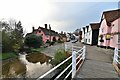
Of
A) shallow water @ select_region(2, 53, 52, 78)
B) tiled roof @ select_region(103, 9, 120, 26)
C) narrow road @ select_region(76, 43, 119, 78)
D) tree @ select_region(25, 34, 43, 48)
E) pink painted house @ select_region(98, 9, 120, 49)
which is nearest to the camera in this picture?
narrow road @ select_region(76, 43, 119, 78)

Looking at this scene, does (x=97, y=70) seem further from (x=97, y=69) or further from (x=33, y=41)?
(x=33, y=41)

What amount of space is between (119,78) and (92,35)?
2632 centimetres

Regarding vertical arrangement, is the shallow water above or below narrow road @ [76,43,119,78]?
below

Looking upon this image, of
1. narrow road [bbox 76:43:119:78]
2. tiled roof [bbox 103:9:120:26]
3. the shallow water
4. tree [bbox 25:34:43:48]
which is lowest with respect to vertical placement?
the shallow water

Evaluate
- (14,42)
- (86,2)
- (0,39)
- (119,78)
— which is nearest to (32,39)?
(14,42)

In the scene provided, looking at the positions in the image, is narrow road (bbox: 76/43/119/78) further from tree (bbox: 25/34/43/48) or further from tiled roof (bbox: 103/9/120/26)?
tree (bbox: 25/34/43/48)

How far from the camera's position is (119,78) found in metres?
5.97

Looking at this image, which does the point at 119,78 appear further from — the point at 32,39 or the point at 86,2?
the point at 32,39

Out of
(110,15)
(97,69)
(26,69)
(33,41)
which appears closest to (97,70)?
(97,69)

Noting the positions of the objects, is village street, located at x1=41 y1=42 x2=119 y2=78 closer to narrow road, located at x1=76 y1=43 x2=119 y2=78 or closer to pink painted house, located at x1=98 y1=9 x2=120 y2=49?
narrow road, located at x1=76 y1=43 x2=119 y2=78

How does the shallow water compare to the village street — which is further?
the shallow water

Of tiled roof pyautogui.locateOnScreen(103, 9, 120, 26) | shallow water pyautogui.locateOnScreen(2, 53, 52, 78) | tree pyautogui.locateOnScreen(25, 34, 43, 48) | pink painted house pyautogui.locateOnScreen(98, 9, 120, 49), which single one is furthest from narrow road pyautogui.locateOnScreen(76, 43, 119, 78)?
tree pyautogui.locateOnScreen(25, 34, 43, 48)

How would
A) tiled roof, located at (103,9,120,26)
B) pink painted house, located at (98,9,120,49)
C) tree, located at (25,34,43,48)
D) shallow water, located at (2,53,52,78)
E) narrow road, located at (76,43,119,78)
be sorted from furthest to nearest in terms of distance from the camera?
tree, located at (25,34,43,48), tiled roof, located at (103,9,120,26), pink painted house, located at (98,9,120,49), shallow water, located at (2,53,52,78), narrow road, located at (76,43,119,78)

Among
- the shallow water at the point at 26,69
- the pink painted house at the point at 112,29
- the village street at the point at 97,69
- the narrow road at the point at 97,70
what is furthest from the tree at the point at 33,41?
the narrow road at the point at 97,70
